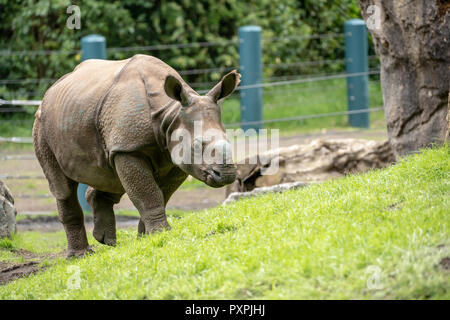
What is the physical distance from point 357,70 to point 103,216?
32.2 feet

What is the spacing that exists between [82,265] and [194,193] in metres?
6.35

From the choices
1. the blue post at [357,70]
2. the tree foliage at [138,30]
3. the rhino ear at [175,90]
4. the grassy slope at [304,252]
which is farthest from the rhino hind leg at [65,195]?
the blue post at [357,70]

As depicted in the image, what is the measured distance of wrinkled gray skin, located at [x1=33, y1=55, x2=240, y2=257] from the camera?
7207 mm

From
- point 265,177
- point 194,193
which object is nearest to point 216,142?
point 265,177

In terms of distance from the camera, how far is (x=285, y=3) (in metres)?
19.3

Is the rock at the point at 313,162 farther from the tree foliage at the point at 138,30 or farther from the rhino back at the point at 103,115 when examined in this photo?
the tree foliage at the point at 138,30

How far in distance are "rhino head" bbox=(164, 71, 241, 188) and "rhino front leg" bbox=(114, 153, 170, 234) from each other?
1.17 ft

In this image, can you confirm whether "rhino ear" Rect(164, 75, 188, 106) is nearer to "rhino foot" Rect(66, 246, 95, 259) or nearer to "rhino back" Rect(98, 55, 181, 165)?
"rhino back" Rect(98, 55, 181, 165)

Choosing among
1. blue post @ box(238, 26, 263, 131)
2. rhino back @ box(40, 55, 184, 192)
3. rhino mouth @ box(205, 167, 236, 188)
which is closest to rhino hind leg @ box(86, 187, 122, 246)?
rhino back @ box(40, 55, 184, 192)

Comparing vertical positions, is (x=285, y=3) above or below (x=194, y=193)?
above

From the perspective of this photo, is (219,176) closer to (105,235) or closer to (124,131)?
(124,131)

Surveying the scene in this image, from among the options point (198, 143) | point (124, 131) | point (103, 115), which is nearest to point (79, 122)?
point (103, 115)
